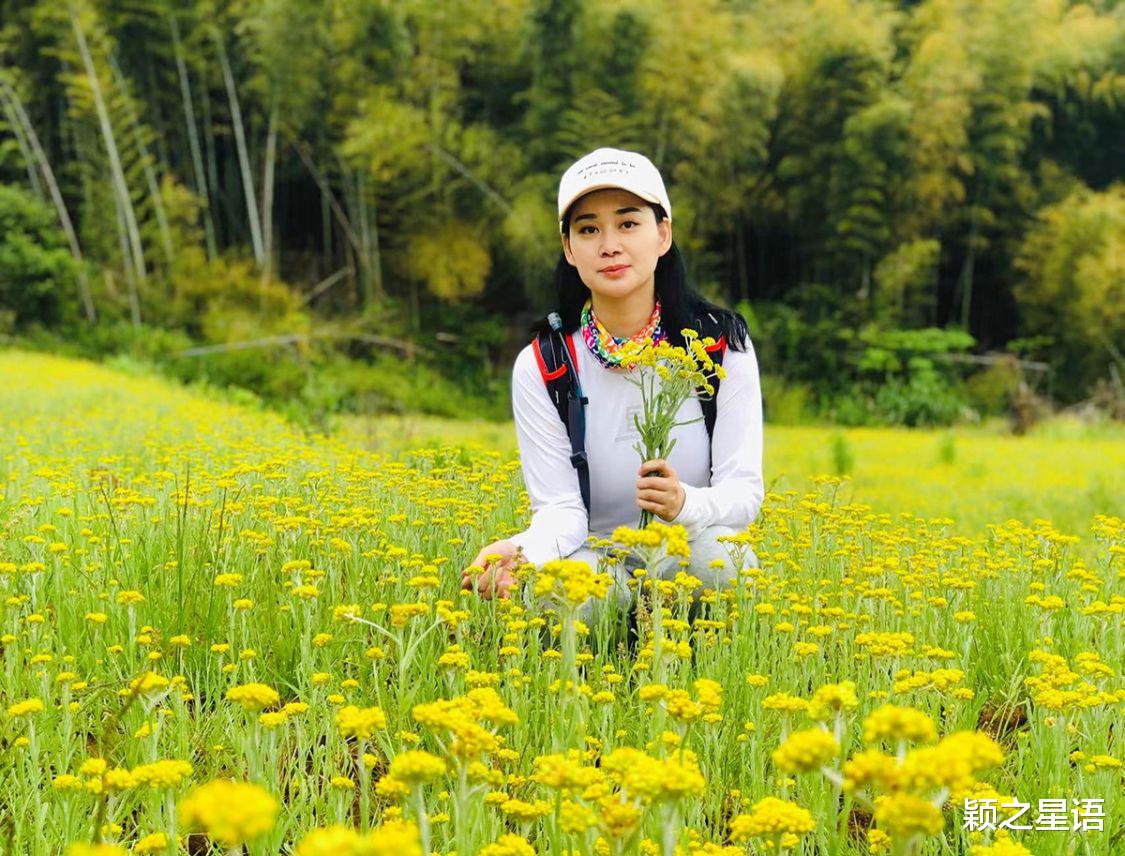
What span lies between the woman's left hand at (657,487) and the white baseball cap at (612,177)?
705 mm

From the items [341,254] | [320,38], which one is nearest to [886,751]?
[320,38]

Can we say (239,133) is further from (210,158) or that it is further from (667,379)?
(667,379)

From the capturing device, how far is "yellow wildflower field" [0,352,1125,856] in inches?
42.8

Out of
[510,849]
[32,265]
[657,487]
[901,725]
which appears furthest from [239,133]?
[901,725]

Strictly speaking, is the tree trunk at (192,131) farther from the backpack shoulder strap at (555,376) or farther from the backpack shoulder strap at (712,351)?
the backpack shoulder strap at (712,351)

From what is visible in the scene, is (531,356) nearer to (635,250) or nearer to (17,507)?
(635,250)

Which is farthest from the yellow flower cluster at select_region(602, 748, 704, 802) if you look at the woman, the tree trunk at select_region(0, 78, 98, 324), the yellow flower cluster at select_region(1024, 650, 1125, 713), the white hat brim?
the tree trunk at select_region(0, 78, 98, 324)

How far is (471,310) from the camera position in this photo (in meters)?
16.6

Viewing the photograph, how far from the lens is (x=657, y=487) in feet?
6.84

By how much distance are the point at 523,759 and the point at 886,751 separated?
76cm

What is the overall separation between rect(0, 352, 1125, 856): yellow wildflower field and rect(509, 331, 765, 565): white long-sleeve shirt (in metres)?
0.16

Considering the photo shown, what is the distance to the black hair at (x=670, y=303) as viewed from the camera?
2.65 meters

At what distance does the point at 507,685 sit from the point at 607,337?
1054 millimetres

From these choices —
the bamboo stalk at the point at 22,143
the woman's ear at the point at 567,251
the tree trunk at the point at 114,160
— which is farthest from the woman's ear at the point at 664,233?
the bamboo stalk at the point at 22,143
